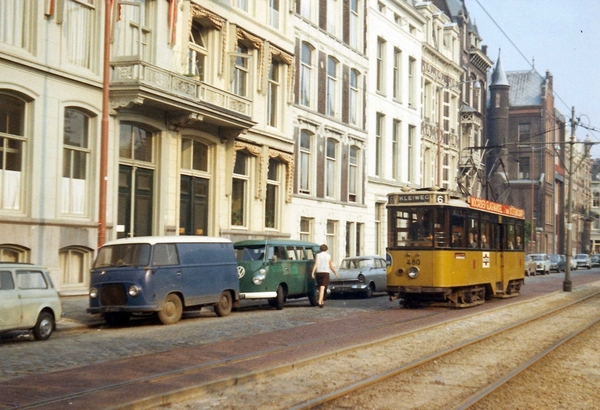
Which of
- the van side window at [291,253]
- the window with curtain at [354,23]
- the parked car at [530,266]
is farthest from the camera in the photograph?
the parked car at [530,266]

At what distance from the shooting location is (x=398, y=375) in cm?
1165

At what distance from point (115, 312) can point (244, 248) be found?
5.21m

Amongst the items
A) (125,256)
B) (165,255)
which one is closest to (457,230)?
(165,255)

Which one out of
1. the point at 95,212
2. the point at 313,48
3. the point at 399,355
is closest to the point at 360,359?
the point at 399,355

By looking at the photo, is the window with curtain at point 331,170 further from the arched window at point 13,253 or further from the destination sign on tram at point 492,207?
the arched window at point 13,253

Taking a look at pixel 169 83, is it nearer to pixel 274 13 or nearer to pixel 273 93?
pixel 273 93

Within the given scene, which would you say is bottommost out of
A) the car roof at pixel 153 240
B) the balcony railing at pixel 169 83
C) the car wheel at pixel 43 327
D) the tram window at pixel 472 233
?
the car wheel at pixel 43 327

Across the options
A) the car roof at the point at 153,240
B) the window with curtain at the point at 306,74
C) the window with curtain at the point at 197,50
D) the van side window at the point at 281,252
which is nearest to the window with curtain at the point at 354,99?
the window with curtain at the point at 306,74

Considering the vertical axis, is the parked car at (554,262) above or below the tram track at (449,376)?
above

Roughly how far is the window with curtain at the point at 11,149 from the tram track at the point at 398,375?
1095 centimetres

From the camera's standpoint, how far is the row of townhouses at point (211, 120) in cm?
2189

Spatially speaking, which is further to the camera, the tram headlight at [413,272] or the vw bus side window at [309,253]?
the vw bus side window at [309,253]

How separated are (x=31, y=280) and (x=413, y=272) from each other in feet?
35.2

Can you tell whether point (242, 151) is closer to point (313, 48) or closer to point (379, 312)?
point (313, 48)
